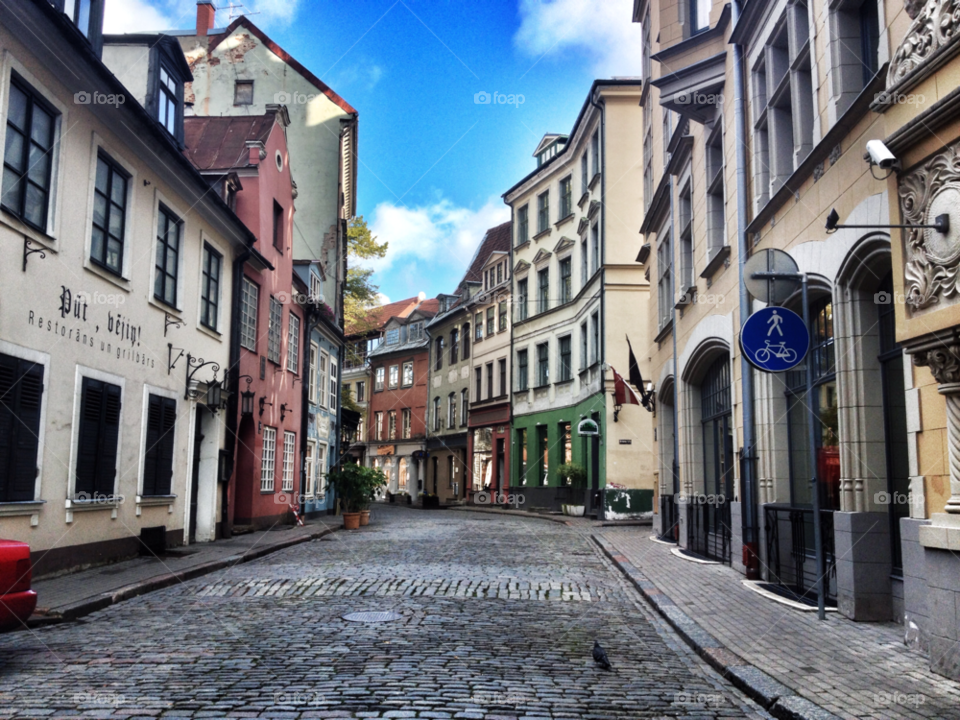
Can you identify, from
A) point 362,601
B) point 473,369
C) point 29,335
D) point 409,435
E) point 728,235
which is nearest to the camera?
point 362,601

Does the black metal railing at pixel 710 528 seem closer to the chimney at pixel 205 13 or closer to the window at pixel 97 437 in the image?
the window at pixel 97 437

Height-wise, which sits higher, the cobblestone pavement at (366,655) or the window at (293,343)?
the window at (293,343)

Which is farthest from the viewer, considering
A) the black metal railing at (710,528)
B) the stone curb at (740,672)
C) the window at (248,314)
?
the window at (248,314)

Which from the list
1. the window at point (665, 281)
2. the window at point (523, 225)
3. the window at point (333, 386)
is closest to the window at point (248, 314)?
the window at point (665, 281)

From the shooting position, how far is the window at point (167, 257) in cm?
1537

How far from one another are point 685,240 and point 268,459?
11.7 metres

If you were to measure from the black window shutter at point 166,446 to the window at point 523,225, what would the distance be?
85.8ft

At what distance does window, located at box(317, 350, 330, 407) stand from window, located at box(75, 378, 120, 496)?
16137mm

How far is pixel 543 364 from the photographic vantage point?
37.8 metres

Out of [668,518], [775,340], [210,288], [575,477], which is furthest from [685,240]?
[575,477]

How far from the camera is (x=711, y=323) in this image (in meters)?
15.0

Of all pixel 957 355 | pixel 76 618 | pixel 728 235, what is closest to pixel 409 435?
pixel 728 235

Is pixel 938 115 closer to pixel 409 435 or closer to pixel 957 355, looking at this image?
pixel 957 355

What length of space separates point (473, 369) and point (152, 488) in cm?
3163
